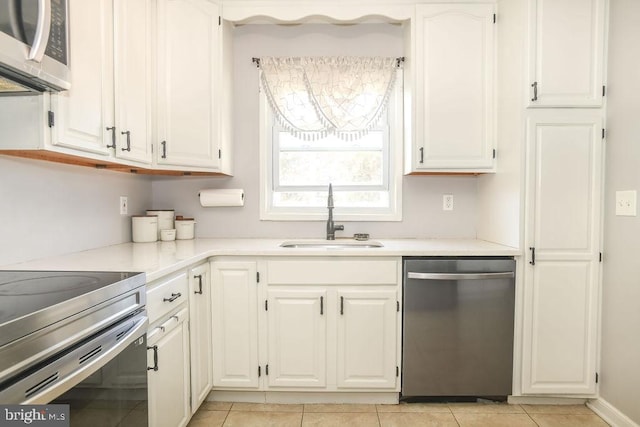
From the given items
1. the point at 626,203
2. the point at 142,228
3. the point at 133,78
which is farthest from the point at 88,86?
the point at 626,203

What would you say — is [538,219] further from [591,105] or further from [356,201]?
[356,201]

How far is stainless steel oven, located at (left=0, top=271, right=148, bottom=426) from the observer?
785mm

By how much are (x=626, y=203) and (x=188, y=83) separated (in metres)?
2.52

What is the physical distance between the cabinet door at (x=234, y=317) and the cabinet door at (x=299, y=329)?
106 millimetres

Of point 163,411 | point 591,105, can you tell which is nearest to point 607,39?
point 591,105

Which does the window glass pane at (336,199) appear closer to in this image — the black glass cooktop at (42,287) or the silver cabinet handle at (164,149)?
the silver cabinet handle at (164,149)

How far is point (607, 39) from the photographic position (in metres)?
1.94

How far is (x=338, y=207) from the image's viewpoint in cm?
265

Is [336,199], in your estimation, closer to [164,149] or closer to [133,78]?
[164,149]

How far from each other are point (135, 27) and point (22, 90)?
0.82m

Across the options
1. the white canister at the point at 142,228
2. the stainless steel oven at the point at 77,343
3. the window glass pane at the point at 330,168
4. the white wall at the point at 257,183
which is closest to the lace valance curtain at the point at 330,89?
the white wall at the point at 257,183

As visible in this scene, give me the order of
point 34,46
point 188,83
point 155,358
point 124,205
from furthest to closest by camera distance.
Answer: point 124,205, point 188,83, point 155,358, point 34,46

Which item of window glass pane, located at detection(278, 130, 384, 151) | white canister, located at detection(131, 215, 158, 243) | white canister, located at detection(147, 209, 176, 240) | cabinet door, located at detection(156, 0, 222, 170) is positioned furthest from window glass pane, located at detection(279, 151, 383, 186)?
white canister, located at detection(131, 215, 158, 243)

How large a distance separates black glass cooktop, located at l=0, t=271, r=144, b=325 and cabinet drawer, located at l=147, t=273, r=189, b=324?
18 centimetres
